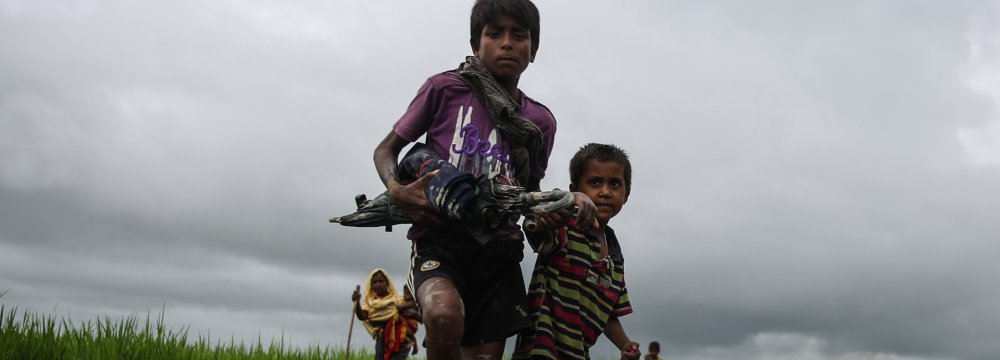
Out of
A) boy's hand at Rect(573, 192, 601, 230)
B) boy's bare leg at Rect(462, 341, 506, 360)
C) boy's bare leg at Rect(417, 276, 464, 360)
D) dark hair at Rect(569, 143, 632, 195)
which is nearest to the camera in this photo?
boy's bare leg at Rect(417, 276, 464, 360)

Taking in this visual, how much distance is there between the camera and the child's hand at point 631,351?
13.8 ft

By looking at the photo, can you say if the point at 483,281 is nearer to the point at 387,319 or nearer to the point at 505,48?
the point at 505,48

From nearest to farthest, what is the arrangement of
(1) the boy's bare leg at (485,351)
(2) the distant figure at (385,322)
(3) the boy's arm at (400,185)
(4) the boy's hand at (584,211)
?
(4) the boy's hand at (584,211) < (3) the boy's arm at (400,185) < (1) the boy's bare leg at (485,351) < (2) the distant figure at (385,322)

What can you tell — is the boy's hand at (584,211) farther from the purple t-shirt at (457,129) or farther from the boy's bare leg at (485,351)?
the boy's bare leg at (485,351)

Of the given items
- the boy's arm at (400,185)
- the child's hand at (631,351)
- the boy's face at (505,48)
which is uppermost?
the boy's face at (505,48)

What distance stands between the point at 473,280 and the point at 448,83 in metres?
0.88

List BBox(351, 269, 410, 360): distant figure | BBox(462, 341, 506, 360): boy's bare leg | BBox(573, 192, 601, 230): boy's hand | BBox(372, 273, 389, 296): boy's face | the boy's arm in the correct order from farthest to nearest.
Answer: BBox(372, 273, 389, 296): boy's face → BBox(351, 269, 410, 360): distant figure → BBox(462, 341, 506, 360): boy's bare leg → the boy's arm → BBox(573, 192, 601, 230): boy's hand

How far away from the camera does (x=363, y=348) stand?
482 inches

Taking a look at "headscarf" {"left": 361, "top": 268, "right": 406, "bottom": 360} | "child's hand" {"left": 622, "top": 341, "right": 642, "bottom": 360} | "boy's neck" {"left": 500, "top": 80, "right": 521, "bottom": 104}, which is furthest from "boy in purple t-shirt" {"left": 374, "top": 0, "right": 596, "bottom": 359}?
"headscarf" {"left": 361, "top": 268, "right": 406, "bottom": 360}

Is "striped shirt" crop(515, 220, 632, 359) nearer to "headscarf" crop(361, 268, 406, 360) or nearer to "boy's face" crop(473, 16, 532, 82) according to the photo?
"boy's face" crop(473, 16, 532, 82)

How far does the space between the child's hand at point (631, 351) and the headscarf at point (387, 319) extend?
7.29m

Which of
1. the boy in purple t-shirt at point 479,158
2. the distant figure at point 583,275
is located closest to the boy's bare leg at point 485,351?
the boy in purple t-shirt at point 479,158

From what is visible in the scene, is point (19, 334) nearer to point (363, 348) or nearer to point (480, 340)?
point (480, 340)

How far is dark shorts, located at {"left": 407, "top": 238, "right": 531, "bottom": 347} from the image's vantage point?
370 cm
